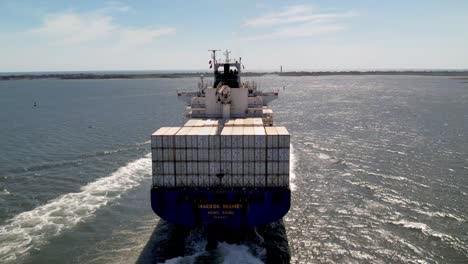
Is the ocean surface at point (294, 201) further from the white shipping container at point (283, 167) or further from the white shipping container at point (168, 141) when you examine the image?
the white shipping container at point (168, 141)

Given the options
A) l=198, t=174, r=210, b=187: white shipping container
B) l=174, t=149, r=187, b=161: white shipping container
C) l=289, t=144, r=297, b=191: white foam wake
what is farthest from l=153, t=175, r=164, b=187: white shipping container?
l=289, t=144, r=297, b=191: white foam wake

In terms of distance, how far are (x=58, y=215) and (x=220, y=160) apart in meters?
16.3

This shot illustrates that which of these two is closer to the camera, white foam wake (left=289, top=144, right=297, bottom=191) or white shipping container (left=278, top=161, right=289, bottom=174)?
white shipping container (left=278, top=161, right=289, bottom=174)

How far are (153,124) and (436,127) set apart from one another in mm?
55737

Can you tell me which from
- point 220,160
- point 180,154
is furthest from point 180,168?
point 220,160

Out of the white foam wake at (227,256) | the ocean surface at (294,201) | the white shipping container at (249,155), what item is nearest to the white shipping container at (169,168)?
the white shipping container at (249,155)

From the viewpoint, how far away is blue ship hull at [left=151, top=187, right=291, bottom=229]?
28.0 meters

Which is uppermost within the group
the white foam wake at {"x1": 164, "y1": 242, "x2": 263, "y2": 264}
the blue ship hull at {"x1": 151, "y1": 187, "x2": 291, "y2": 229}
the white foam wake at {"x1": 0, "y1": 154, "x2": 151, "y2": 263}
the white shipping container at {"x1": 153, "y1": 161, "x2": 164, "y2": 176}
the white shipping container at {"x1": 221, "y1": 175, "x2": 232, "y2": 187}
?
the white shipping container at {"x1": 153, "y1": 161, "x2": 164, "y2": 176}

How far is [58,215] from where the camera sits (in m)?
34.1

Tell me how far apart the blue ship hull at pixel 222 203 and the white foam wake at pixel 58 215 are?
9.67 metres

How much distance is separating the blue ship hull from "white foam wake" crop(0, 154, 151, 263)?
381 inches

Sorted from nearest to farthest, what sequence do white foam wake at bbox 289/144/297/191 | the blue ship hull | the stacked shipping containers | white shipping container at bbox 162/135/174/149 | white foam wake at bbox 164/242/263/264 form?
1. white foam wake at bbox 164/242/263/264
2. the blue ship hull
3. the stacked shipping containers
4. white shipping container at bbox 162/135/174/149
5. white foam wake at bbox 289/144/297/191

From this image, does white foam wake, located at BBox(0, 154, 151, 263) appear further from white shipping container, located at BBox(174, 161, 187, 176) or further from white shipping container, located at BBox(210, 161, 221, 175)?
white shipping container, located at BBox(210, 161, 221, 175)

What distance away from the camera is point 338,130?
242 ft
